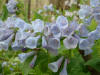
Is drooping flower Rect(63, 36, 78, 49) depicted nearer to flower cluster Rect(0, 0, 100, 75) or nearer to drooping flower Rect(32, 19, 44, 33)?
flower cluster Rect(0, 0, 100, 75)

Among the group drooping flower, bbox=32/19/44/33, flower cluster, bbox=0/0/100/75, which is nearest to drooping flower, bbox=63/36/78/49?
flower cluster, bbox=0/0/100/75

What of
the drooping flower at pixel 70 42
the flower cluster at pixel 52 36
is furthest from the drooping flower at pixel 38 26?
the drooping flower at pixel 70 42

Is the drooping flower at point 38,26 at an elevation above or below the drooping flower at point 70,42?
above

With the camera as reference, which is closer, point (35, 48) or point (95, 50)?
point (35, 48)

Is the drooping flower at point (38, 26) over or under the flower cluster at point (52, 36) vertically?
over

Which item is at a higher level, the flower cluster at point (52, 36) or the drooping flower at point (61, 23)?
the drooping flower at point (61, 23)

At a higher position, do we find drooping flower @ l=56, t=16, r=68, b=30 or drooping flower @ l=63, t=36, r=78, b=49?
drooping flower @ l=56, t=16, r=68, b=30

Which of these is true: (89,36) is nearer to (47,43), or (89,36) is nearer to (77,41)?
(77,41)

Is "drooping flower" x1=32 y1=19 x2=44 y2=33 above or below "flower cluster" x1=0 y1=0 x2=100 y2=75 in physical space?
above

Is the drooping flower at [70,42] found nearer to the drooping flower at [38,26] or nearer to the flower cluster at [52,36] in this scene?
the flower cluster at [52,36]

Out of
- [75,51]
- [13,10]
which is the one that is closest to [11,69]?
[13,10]

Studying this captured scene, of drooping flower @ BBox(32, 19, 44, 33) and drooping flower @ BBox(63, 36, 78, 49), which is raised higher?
drooping flower @ BBox(32, 19, 44, 33)
